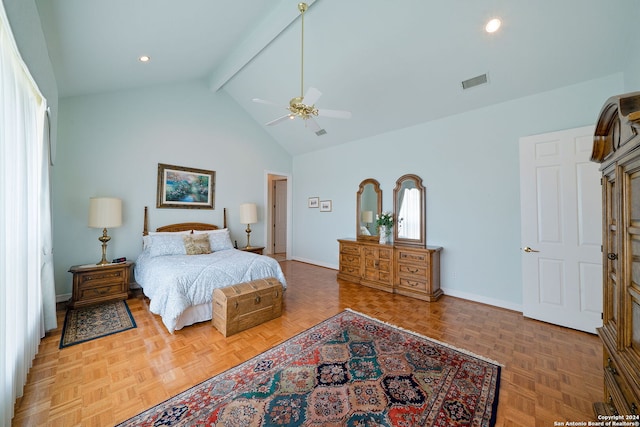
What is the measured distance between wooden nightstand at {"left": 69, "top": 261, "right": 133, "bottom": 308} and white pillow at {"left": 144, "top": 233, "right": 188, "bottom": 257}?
375mm

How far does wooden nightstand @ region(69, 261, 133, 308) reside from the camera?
3.10 m

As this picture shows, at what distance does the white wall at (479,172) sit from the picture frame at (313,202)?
1483mm

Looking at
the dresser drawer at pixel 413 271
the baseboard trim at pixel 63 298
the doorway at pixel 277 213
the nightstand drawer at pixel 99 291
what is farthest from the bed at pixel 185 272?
the doorway at pixel 277 213

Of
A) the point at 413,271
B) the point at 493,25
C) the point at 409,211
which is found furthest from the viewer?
the point at 409,211

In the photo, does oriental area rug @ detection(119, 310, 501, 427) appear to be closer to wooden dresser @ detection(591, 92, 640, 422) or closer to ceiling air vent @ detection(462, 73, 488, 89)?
wooden dresser @ detection(591, 92, 640, 422)

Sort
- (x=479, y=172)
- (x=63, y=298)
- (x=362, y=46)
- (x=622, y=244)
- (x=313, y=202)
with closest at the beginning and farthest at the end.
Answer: (x=622, y=244) → (x=362, y=46) → (x=63, y=298) → (x=479, y=172) → (x=313, y=202)

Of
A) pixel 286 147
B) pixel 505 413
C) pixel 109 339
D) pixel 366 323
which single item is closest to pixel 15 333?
pixel 109 339

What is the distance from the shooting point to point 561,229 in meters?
2.74

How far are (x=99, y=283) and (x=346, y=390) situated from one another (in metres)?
3.53

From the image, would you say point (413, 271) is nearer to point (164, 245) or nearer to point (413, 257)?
point (413, 257)

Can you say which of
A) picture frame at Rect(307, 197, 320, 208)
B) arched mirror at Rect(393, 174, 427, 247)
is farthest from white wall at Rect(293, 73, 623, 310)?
picture frame at Rect(307, 197, 320, 208)

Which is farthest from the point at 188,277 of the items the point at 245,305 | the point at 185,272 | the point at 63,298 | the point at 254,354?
the point at 63,298

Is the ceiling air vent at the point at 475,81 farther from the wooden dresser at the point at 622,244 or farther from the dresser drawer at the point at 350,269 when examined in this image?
the dresser drawer at the point at 350,269

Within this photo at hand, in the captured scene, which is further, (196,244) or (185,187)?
(185,187)
